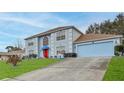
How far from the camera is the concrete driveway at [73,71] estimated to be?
8.46m

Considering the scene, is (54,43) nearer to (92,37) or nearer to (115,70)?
(92,37)

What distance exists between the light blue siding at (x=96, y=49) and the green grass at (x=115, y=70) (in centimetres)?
27

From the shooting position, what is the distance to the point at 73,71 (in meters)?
8.77

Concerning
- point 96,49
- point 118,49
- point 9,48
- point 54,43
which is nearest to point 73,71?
point 96,49

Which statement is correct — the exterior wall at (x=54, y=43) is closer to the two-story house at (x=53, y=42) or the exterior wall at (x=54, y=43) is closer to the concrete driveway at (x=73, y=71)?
the two-story house at (x=53, y=42)

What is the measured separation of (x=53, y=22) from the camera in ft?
29.2

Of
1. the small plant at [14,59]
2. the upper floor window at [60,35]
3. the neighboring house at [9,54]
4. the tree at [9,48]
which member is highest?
the upper floor window at [60,35]

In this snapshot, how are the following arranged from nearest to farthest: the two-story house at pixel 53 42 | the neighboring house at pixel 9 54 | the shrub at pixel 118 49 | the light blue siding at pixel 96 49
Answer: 1. the shrub at pixel 118 49
2. the light blue siding at pixel 96 49
3. the two-story house at pixel 53 42
4. the neighboring house at pixel 9 54

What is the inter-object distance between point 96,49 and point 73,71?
3.41ft

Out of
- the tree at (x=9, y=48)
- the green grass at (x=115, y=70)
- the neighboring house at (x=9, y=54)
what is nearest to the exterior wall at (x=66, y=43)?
the neighboring house at (x=9, y=54)

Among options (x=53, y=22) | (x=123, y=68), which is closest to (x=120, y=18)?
(x=123, y=68)
